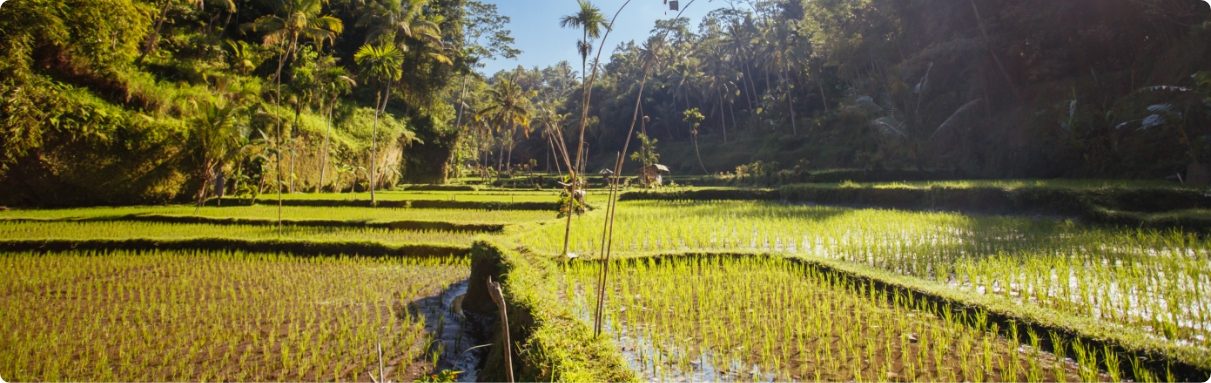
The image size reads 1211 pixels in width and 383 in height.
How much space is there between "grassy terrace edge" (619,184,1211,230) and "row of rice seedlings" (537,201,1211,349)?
0.74 m

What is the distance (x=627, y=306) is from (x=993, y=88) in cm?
2225

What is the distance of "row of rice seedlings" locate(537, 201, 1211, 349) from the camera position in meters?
4.95

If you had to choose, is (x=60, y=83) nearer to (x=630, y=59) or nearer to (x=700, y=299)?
(x=700, y=299)

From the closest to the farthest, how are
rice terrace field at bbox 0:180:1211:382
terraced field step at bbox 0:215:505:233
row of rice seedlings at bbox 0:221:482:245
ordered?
rice terrace field at bbox 0:180:1211:382 → row of rice seedlings at bbox 0:221:482:245 → terraced field step at bbox 0:215:505:233

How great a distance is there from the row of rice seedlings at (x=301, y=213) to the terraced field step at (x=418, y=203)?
23.0 inches

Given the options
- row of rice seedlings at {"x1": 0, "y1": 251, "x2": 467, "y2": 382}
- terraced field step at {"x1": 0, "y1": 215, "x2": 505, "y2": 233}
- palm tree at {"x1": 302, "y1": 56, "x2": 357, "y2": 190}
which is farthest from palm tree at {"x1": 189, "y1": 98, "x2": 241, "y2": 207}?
row of rice seedlings at {"x1": 0, "y1": 251, "x2": 467, "y2": 382}

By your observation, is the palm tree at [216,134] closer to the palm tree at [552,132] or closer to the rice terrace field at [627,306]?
the rice terrace field at [627,306]

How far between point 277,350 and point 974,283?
6508 millimetres

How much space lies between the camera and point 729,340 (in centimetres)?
445

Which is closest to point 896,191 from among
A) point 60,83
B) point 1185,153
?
point 1185,153

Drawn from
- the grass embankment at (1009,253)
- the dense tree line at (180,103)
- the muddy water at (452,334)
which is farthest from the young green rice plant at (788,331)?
the dense tree line at (180,103)

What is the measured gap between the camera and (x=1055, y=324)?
414 centimetres

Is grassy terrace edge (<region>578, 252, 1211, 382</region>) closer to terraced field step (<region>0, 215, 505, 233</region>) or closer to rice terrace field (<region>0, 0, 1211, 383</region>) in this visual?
rice terrace field (<region>0, 0, 1211, 383</region>)

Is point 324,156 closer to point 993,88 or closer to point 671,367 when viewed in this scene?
point 671,367
